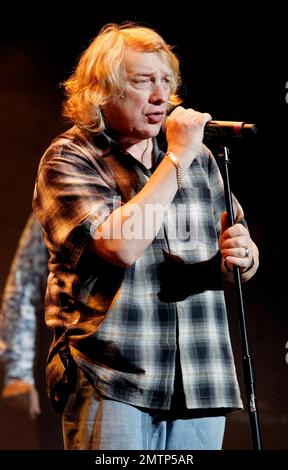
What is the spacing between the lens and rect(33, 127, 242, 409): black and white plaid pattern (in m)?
1.48

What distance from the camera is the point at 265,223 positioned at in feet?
10.0

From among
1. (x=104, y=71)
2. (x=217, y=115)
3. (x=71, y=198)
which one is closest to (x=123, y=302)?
(x=71, y=198)

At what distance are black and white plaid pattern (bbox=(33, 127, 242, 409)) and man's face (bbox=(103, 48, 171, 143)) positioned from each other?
3.0 inches

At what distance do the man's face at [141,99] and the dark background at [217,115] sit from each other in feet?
3.98

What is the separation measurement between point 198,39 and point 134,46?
1.29 m

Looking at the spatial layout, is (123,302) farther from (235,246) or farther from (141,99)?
(141,99)

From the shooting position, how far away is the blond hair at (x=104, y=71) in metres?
1.69

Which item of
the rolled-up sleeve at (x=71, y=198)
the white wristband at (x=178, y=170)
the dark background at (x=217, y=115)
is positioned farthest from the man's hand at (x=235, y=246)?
the dark background at (x=217, y=115)

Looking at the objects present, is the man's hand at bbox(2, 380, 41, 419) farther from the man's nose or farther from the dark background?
the man's nose

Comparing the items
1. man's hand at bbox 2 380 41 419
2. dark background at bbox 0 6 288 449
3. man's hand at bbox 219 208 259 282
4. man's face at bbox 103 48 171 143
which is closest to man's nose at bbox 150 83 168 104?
man's face at bbox 103 48 171 143

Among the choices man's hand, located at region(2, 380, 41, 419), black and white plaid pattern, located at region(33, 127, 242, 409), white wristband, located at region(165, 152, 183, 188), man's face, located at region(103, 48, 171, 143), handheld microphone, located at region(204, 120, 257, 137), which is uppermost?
man's face, located at region(103, 48, 171, 143)

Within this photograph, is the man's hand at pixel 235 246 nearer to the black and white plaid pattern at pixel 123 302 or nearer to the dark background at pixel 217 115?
the black and white plaid pattern at pixel 123 302

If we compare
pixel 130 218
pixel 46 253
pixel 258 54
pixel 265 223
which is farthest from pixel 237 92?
pixel 130 218

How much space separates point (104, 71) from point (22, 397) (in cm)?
175
